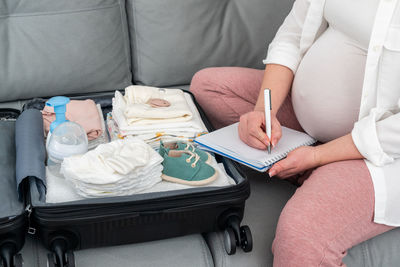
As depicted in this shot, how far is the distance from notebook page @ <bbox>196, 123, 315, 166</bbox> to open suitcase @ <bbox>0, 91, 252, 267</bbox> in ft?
0.17

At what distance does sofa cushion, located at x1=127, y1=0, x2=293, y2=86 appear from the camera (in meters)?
1.69

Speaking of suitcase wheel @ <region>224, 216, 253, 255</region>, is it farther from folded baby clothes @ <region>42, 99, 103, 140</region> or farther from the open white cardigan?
folded baby clothes @ <region>42, 99, 103, 140</region>

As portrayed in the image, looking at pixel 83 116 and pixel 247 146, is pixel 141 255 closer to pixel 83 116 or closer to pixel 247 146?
pixel 247 146

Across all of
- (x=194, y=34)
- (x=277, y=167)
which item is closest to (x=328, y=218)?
(x=277, y=167)

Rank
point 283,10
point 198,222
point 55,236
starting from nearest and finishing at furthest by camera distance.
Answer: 1. point 55,236
2. point 198,222
3. point 283,10

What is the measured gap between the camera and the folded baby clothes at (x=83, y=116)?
1374 millimetres

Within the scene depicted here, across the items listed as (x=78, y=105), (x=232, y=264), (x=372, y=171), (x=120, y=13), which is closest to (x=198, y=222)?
(x=232, y=264)

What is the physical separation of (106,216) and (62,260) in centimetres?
13

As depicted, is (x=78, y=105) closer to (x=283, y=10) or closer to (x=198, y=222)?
(x=198, y=222)

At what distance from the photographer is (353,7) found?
1197 millimetres

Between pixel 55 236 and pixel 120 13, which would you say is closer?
pixel 55 236

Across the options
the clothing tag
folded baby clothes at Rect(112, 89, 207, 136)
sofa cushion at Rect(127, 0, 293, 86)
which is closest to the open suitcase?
folded baby clothes at Rect(112, 89, 207, 136)

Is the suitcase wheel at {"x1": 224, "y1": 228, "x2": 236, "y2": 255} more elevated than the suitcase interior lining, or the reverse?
the suitcase interior lining

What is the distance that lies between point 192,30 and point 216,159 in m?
0.59
